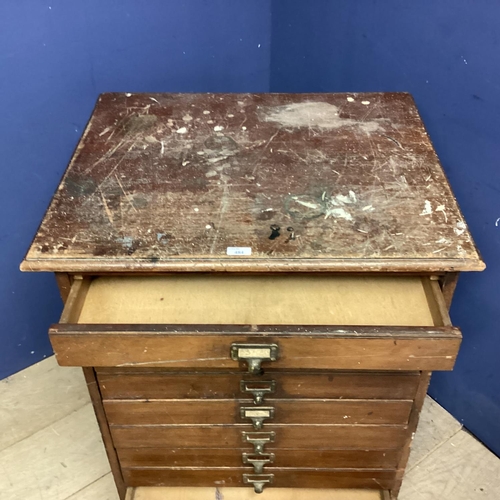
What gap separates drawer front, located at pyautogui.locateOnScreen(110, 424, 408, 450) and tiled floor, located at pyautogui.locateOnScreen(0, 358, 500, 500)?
1.14 feet

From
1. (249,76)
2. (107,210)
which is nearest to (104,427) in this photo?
(107,210)

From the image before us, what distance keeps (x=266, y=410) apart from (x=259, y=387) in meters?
0.06

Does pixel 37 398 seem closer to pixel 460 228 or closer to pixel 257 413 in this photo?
pixel 257 413

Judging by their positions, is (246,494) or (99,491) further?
(99,491)

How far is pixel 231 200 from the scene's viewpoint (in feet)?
2.93

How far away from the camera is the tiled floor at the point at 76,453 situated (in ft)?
4.13

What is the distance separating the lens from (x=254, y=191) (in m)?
0.91

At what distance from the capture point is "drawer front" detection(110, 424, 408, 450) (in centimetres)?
97

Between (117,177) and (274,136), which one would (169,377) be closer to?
(117,177)

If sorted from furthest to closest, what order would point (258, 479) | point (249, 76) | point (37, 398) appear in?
point (249, 76) < point (37, 398) < point (258, 479)

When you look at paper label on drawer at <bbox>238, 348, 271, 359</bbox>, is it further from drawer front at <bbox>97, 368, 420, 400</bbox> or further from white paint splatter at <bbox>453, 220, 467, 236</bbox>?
white paint splatter at <bbox>453, 220, 467, 236</bbox>

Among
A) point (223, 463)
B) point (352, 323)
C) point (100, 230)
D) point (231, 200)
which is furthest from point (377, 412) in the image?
point (100, 230)

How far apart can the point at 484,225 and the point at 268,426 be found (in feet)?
1.88

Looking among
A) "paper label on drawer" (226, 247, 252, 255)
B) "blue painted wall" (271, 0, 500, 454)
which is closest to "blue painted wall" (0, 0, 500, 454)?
"blue painted wall" (271, 0, 500, 454)
